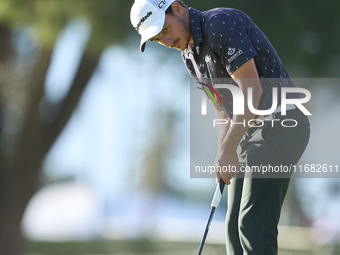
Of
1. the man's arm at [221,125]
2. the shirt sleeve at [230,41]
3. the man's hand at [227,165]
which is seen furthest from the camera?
the man's arm at [221,125]

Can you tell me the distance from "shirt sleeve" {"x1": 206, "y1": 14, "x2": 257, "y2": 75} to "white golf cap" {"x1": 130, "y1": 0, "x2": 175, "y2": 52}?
0.23 meters

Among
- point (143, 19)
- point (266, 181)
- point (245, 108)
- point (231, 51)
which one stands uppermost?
point (143, 19)

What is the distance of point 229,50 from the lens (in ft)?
7.68

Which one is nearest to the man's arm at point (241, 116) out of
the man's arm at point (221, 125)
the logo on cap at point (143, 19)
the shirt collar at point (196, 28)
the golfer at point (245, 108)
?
the golfer at point (245, 108)

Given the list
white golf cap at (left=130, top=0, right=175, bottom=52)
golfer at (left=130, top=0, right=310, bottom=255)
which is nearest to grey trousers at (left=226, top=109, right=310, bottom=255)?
golfer at (left=130, top=0, right=310, bottom=255)

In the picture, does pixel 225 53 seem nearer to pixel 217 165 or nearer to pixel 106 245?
pixel 217 165

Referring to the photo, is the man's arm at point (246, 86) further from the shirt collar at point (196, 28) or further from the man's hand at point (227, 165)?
the shirt collar at point (196, 28)

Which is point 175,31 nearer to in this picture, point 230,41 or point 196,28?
point 196,28

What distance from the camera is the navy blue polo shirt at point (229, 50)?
7.68ft

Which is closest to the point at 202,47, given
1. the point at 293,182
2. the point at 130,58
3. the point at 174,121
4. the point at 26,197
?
the point at 130,58

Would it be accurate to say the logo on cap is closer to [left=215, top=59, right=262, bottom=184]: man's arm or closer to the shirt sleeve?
the shirt sleeve

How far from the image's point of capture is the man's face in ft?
8.25

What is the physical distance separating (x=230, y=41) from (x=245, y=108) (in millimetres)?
283

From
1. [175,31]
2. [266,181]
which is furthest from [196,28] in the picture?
[266,181]
